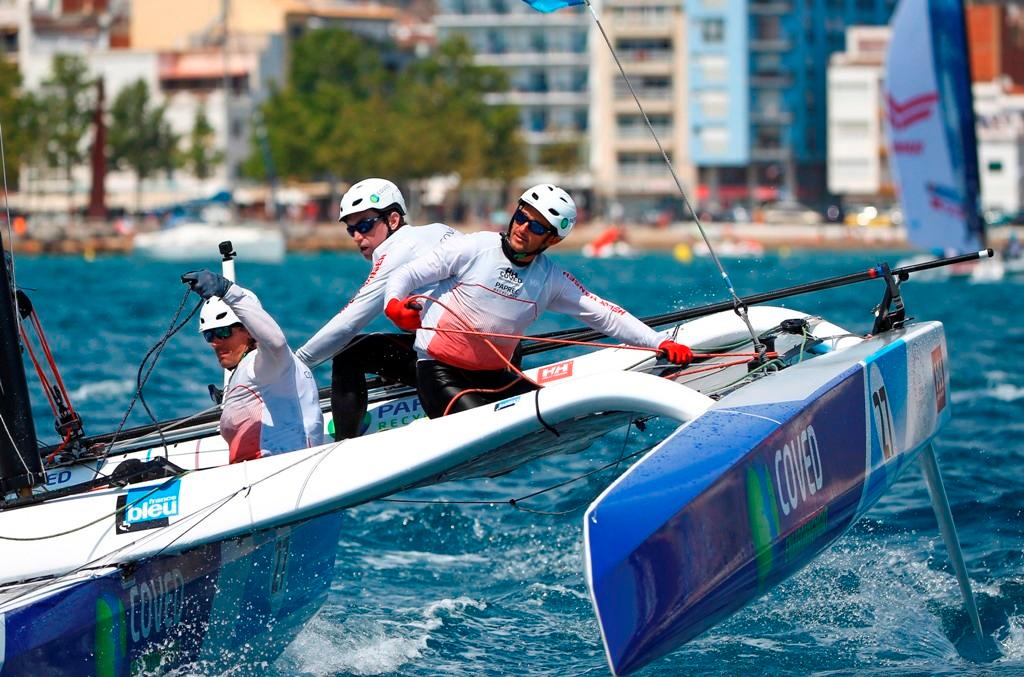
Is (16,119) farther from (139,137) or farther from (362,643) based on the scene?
(362,643)

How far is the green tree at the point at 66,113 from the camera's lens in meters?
55.6

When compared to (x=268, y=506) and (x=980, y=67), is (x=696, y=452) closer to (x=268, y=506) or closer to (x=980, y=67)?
(x=268, y=506)

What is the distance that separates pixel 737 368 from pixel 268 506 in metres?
2.15

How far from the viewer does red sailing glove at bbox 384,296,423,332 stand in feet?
17.2

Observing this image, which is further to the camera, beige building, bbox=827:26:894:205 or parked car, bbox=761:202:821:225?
beige building, bbox=827:26:894:205

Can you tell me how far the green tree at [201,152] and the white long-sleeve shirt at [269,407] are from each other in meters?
55.5

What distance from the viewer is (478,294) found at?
5.55 m

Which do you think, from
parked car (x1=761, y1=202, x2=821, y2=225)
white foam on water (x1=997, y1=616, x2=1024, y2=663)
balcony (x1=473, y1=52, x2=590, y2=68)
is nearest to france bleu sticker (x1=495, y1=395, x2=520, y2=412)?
white foam on water (x1=997, y1=616, x2=1024, y2=663)

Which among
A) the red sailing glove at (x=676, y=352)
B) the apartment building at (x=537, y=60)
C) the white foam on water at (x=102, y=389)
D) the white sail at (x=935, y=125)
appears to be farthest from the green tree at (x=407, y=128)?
the red sailing glove at (x=676, y=352)

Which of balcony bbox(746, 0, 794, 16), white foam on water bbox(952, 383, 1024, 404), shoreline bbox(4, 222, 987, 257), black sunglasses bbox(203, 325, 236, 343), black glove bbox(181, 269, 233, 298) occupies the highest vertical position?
balcony bbox(746, 0, 794, 16)

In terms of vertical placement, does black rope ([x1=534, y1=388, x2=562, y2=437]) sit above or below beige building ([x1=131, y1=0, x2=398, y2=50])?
below

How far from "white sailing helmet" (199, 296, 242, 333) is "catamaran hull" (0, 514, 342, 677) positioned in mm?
716

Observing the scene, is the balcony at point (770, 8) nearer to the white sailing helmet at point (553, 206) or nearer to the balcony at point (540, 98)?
the balcony at point (540, 98)

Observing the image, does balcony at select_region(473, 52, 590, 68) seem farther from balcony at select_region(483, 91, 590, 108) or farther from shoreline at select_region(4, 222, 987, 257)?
shoreline at select_region(4, 222, 987, 257)
